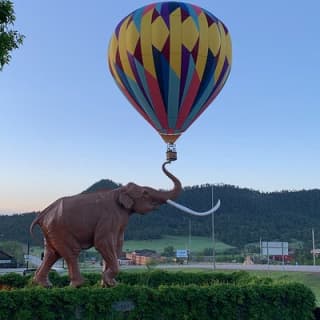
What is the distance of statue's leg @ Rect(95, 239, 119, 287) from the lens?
10.5 meters

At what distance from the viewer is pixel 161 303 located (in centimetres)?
912

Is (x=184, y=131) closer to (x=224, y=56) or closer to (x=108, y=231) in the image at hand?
(x=224, y=56)

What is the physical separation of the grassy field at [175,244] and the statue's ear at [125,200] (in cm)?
6676

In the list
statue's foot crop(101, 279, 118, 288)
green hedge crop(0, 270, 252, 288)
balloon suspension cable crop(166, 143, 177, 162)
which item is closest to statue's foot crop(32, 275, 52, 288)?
statue's foot crop(101, 279, 118, 288)

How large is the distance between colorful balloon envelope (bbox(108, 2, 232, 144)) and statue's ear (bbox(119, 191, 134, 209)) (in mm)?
6354

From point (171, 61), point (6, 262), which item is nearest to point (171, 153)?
point (171, 61)

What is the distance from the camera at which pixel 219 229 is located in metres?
97.8

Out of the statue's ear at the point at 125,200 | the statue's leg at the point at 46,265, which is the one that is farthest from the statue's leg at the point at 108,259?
the statue's leg at the point at 46,265

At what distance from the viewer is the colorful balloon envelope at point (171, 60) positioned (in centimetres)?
1638

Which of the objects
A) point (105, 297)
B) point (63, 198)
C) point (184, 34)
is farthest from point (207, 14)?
point (105, 297)

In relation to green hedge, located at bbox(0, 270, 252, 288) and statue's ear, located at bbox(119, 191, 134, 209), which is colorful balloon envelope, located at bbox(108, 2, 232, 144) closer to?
green hedge, located at bbox(0, 270, 252, 288)

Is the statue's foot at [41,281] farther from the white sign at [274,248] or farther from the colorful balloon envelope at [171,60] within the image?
the white sign at [274,248]

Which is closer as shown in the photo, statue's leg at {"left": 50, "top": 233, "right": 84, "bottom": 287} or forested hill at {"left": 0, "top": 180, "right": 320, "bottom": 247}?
statue's leg at {"left": 50, "top": 233, "right": 84, "bottom": 287}

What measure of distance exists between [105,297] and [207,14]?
36.3 ft
